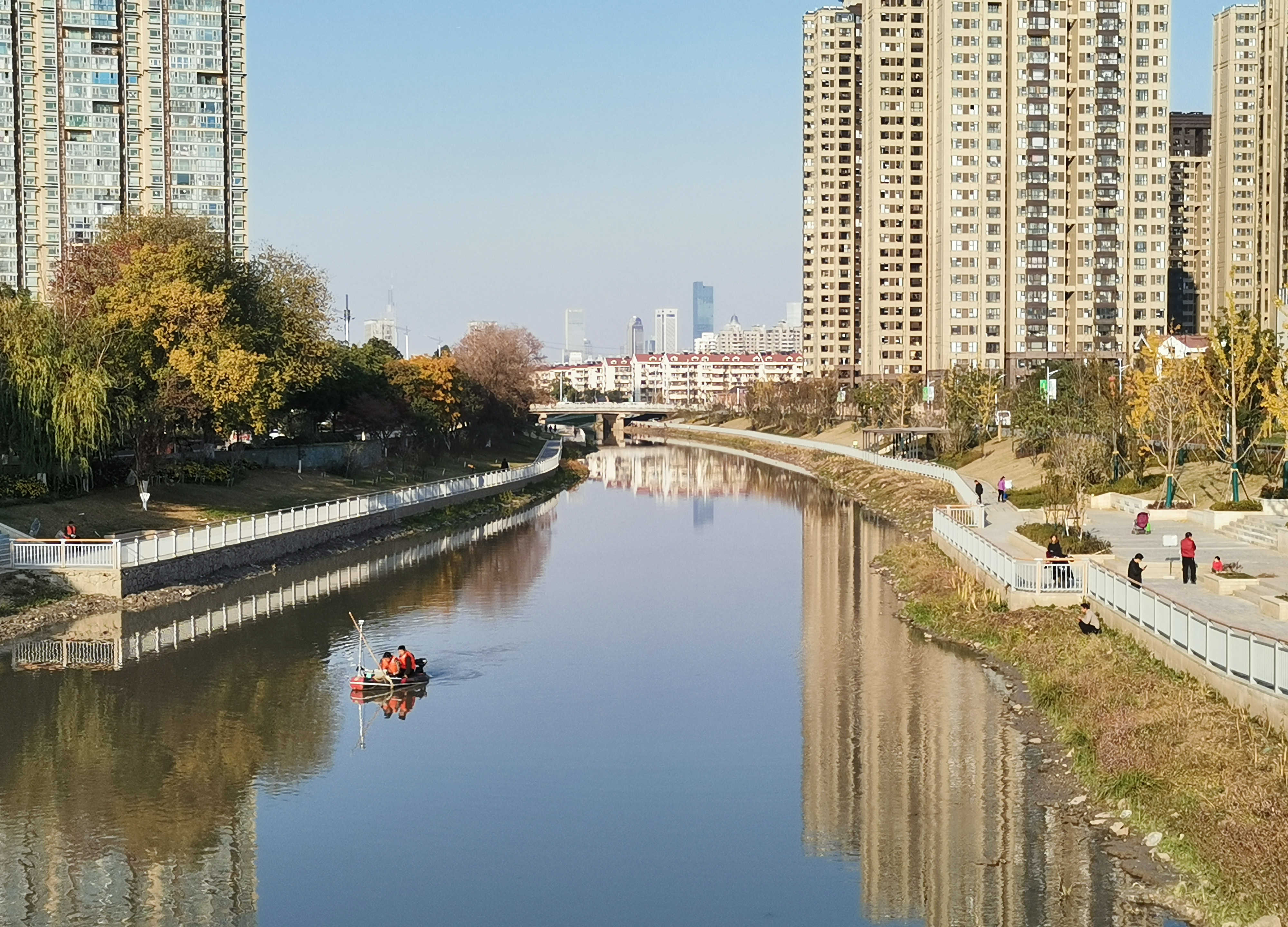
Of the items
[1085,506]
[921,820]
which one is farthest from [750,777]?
[1085,506]

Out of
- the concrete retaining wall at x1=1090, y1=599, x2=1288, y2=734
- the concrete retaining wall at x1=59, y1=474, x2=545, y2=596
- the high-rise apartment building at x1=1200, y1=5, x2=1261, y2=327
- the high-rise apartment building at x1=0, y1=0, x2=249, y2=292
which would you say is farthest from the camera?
the high-rise apartment building at x1=1200, y1=5, x2=1261, y2=327

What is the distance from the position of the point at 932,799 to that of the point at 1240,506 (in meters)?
25.2

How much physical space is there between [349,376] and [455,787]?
58122 mm

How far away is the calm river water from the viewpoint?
19.1 m

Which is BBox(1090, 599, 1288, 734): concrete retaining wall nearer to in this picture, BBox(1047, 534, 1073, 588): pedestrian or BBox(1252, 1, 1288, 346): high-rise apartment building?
BBox(1047, 534, 1073, 588): pedestrian

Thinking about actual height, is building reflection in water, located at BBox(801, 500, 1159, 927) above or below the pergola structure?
below

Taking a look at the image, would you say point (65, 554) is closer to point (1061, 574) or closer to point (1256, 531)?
point (1061, 574)

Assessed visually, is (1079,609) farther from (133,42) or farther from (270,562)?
(133,42)

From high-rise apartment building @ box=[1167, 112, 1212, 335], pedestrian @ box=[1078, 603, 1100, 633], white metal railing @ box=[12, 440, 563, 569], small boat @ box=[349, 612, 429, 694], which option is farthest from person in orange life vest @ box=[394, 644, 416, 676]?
high-rise apartment building @ box=[1167, 112, 1212, 335]

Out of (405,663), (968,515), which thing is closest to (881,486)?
(968,515)

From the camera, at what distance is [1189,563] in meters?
31.8

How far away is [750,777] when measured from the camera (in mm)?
24797

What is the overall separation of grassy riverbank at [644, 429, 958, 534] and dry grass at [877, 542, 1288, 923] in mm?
31572

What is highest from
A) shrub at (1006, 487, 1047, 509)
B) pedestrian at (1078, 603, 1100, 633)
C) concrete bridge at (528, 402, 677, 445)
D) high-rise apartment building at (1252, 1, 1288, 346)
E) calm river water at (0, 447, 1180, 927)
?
high-rise apartment building at (1252, 1, 1288, 346)
